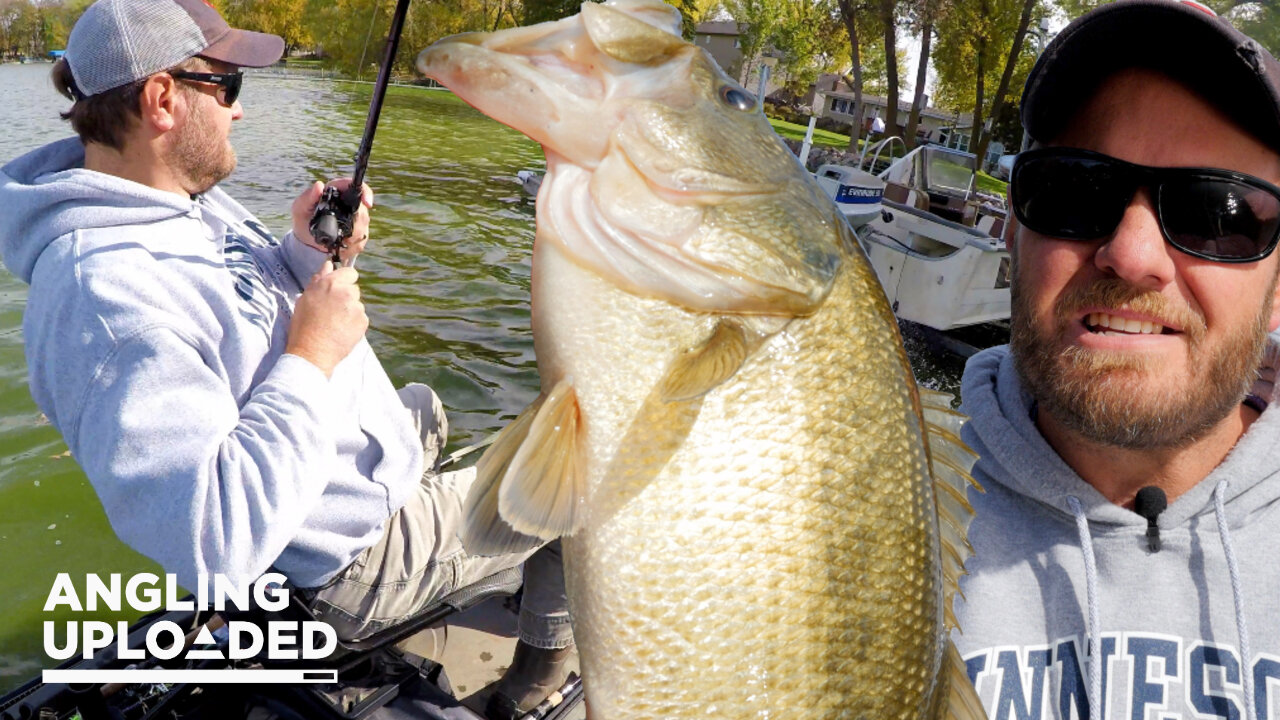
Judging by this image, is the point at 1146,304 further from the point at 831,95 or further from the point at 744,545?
the point at 831,95

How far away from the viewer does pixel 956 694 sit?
1.38 metres

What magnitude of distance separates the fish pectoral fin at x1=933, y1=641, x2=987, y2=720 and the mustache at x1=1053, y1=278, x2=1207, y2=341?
775 mm

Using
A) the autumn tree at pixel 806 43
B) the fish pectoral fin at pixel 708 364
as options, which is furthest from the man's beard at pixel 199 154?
the autumn tree at pixel 806 43

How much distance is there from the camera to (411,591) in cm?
287

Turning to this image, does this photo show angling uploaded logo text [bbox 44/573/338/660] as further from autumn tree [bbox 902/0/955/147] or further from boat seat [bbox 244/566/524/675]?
autumn tree [bbox 902/0/955/147]

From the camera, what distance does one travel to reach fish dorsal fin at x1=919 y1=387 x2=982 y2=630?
1.43 m

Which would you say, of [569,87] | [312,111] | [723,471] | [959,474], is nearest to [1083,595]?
[959,474]

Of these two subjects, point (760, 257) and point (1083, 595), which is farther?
point (1083, 595)

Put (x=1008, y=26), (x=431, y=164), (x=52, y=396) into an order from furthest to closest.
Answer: (x=1008, y=26) → (x=431, y=164) → (x=52, y=396)

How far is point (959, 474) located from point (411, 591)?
2.07 m

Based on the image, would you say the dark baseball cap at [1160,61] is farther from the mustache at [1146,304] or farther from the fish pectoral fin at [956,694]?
the fish pectoral fin at [956,694]

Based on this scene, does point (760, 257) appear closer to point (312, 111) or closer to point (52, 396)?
point (52, 396)

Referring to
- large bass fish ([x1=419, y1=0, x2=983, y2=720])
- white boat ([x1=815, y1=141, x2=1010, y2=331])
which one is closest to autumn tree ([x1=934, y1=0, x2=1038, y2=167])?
white boat ([x1=815, y1=141, x2=1010, y2=331])

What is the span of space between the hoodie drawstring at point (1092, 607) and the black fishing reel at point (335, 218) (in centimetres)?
264
